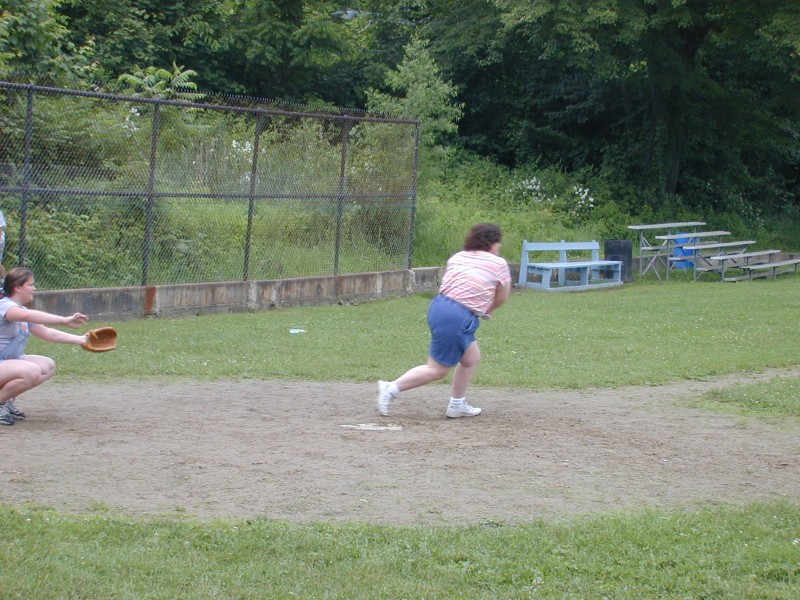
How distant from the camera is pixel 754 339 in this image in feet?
40.9

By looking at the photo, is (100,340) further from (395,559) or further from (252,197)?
(252,197)

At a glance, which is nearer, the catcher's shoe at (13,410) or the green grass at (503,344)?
the catcher's shoe at (13,410)

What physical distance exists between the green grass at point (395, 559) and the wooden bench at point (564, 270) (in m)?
14.6

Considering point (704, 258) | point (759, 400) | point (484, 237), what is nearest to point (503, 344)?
point (759, 400)

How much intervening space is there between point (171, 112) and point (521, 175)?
15.8m

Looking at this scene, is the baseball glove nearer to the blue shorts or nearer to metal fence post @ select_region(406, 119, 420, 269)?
the blue shorts

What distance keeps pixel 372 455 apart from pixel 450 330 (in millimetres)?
1456

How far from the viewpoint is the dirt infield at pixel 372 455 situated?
557 cm

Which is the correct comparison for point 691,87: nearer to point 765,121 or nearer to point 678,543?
point 765,121

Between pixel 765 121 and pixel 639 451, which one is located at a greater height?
pixel 765 121

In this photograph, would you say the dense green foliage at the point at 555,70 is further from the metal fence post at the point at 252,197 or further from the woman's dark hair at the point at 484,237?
the woman's dark hair at the point at 484,237

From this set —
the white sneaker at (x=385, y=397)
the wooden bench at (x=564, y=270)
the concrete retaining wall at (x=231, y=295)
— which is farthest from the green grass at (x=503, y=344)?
the wooden bench at (x=564, y=270)

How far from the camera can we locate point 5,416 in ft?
24.0

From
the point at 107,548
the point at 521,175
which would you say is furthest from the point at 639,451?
the point at 521,175
